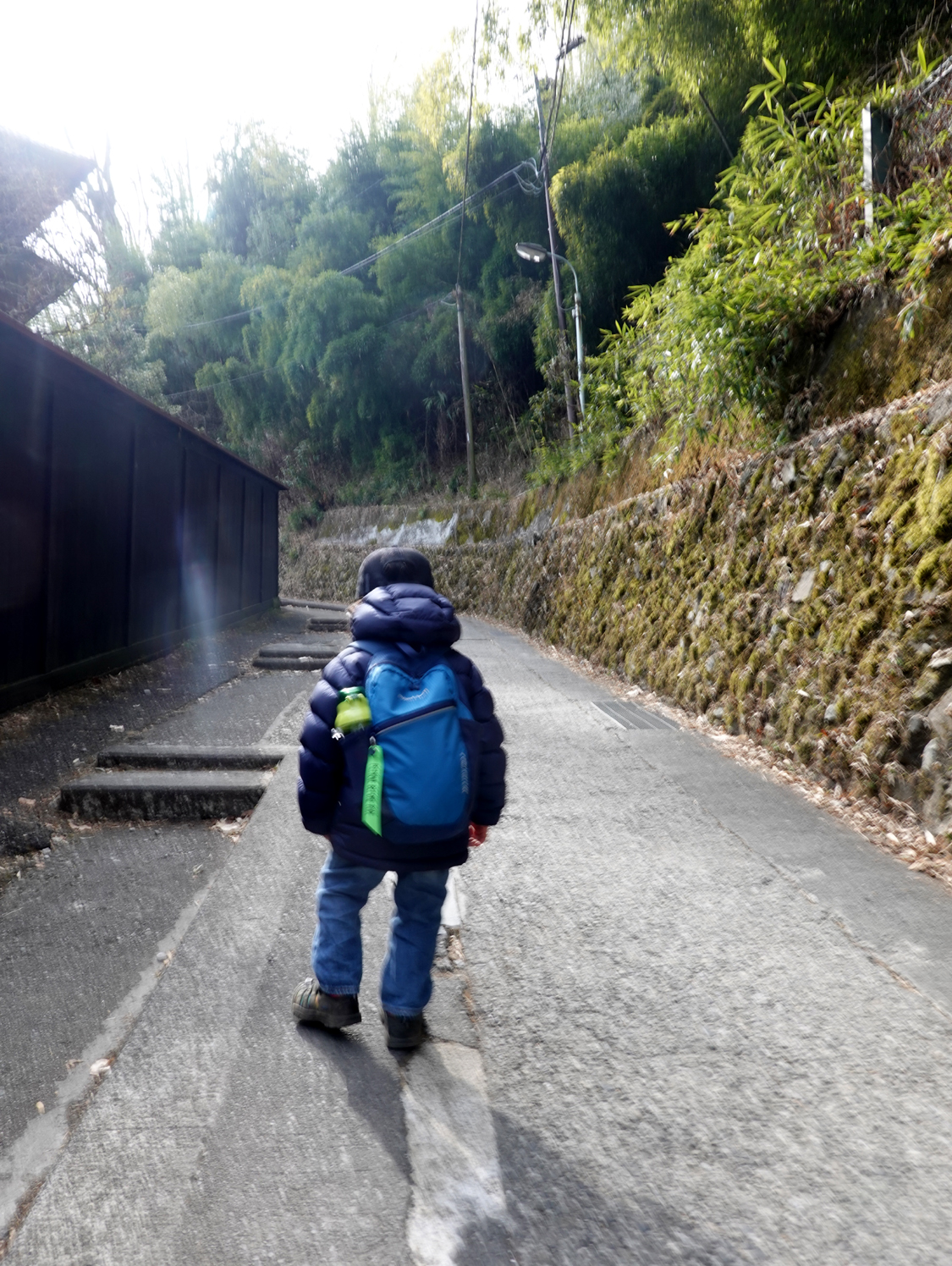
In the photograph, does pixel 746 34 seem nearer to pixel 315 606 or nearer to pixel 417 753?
pixel 417 753

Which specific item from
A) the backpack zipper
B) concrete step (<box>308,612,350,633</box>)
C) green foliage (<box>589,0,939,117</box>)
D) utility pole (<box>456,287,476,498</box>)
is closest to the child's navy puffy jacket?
the backpack zipper

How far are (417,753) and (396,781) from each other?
8 cm

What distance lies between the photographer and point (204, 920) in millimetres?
3078

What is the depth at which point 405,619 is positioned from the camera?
7.27 ft

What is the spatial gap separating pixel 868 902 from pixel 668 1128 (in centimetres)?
151

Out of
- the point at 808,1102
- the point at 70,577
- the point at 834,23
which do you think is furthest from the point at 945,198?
the point at 70,577

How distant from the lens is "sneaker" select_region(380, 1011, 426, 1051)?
2273mm

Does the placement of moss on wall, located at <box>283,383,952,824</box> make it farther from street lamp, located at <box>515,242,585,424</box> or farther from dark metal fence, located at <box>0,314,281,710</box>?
street lamp, located at <box>515,242,585,424</box>

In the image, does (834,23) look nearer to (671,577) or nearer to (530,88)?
(671,577)

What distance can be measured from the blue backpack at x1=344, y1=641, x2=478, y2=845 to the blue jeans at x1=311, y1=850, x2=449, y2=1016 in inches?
8.1

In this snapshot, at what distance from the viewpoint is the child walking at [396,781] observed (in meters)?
2.12

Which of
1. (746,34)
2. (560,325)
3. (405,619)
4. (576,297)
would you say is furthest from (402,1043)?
(560,325)

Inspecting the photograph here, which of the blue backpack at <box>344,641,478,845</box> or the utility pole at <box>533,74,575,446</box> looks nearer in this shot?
the blue backpack at <box>344,641,478,845</box>

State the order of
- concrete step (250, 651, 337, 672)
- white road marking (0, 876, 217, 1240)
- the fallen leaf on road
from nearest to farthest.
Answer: white road marking (0, 876, 217, 1240)
the fallen leaf on road
concrete step (250, 651, 337, 672)
